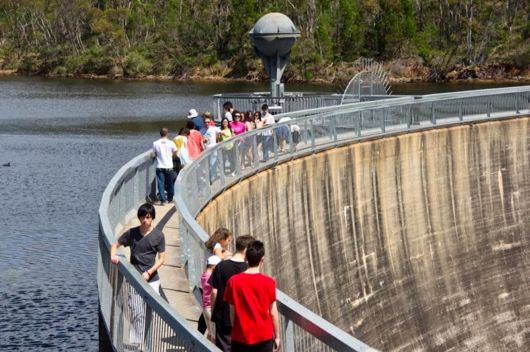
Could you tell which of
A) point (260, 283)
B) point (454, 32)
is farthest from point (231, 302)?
point (454, 32)

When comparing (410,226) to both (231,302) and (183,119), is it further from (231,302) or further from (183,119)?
(183,119)

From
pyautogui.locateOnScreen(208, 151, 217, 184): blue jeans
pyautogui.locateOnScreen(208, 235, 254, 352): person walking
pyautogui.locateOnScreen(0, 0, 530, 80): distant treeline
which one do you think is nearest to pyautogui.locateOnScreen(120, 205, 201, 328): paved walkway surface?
pyautogui.locateOnScreen(208, 235, 254, 352): person walking

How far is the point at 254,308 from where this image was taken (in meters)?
8.52

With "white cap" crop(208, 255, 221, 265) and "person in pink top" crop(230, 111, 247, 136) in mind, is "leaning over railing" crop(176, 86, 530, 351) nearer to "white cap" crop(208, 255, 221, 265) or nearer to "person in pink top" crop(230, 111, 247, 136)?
"person in pink top" crop(230, 111, 247, 136)

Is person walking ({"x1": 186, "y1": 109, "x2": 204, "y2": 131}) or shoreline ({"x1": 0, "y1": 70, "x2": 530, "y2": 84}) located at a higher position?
person walking ({"x1": 186, "y1": 109, "x2": 204, "y2": 131})

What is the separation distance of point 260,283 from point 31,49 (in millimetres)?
146222

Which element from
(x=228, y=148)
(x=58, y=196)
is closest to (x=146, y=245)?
(x=228, y=148)

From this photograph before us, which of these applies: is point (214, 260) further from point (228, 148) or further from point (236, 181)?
point (236, 181)

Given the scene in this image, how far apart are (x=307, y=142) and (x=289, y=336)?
17.5m

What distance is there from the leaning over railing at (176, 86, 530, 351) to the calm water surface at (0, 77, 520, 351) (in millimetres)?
4352

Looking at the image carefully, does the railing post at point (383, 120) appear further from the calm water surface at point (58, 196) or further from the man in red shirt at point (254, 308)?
the man in red shirt at point (254, 308)

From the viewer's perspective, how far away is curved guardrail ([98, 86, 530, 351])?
28.3 feet

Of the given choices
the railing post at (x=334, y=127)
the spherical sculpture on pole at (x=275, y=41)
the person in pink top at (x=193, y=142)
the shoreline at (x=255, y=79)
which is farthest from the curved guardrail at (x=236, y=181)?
the shoreline at (x=255, y=79)

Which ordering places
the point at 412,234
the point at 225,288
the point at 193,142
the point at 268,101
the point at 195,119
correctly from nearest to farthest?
the point at 225,288 < the point at 193,142 < the point at 195,119 < the point at 412,234 < the point at 268,101
